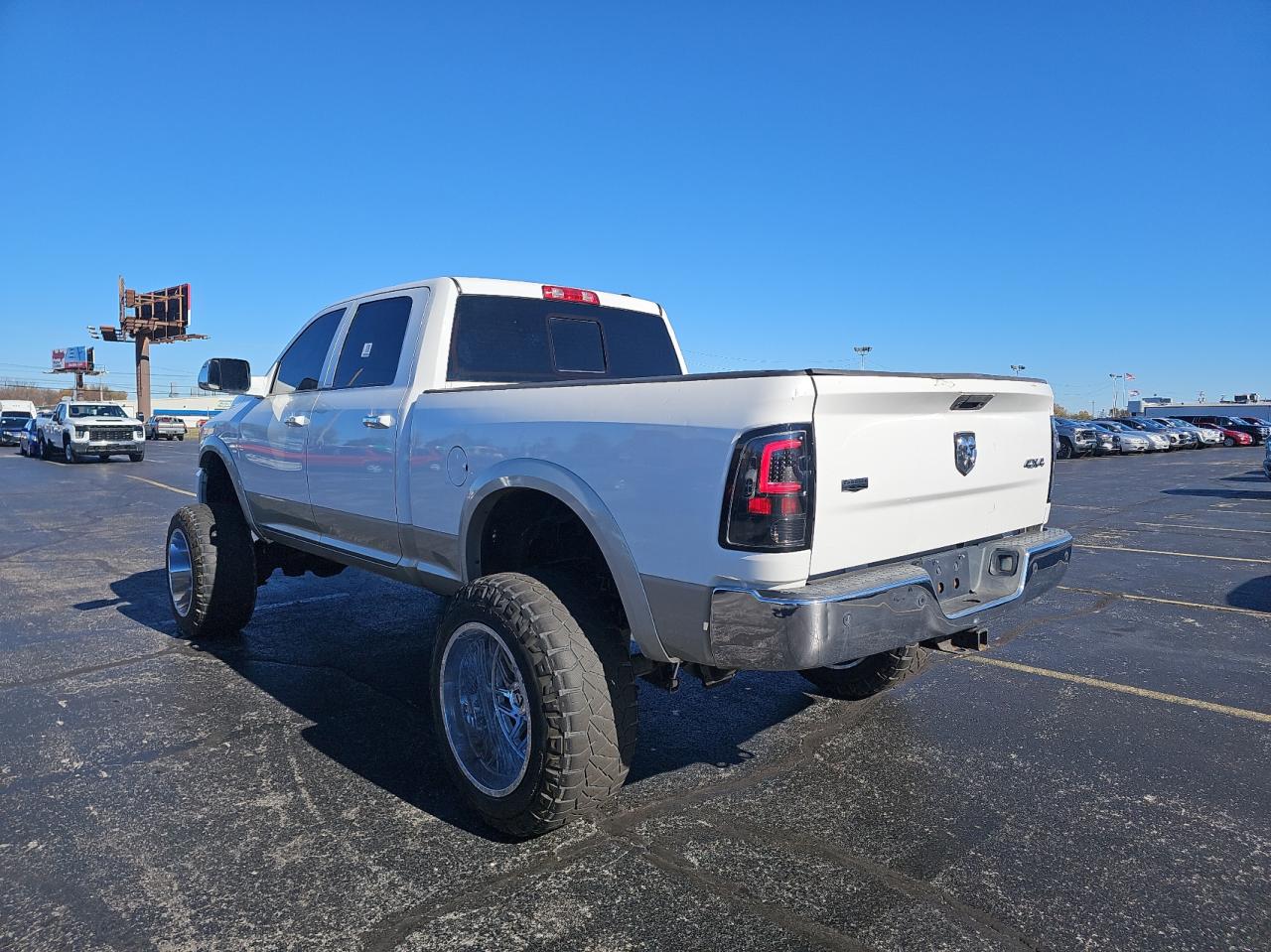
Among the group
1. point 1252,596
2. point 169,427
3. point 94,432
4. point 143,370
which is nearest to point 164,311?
point 143,370

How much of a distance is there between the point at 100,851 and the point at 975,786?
10.5ft

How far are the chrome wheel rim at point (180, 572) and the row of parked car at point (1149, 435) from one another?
2841cm

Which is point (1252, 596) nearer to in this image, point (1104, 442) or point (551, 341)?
point (551, 341)

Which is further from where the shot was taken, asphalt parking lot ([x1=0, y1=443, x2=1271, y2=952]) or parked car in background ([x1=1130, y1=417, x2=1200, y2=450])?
parked car in background ([x1=1130, y1=417, x2=1200, y2=450])

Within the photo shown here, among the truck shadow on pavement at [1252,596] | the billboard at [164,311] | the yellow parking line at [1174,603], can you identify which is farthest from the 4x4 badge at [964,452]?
the billboard at [164,311]

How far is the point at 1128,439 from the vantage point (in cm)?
3706

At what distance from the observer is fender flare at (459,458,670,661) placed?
2812mm

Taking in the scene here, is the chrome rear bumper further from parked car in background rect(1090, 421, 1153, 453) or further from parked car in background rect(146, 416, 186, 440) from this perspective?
parked car in background rect(146, 416, 186, 440)

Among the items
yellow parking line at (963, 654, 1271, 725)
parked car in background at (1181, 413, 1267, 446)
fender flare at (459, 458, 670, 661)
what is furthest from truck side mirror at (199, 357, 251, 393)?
parked car in background at (1181, 413, 1267, 446)

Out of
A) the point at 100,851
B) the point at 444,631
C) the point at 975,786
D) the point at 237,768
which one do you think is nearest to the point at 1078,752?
the point at 975,786

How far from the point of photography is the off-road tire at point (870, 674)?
403 centimetres

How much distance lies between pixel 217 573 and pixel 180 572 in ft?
1.93

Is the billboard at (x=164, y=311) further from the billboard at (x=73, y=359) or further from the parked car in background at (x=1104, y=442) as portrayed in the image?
the parked car in background at (x=1104, y=442)

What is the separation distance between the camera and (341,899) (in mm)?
2574
